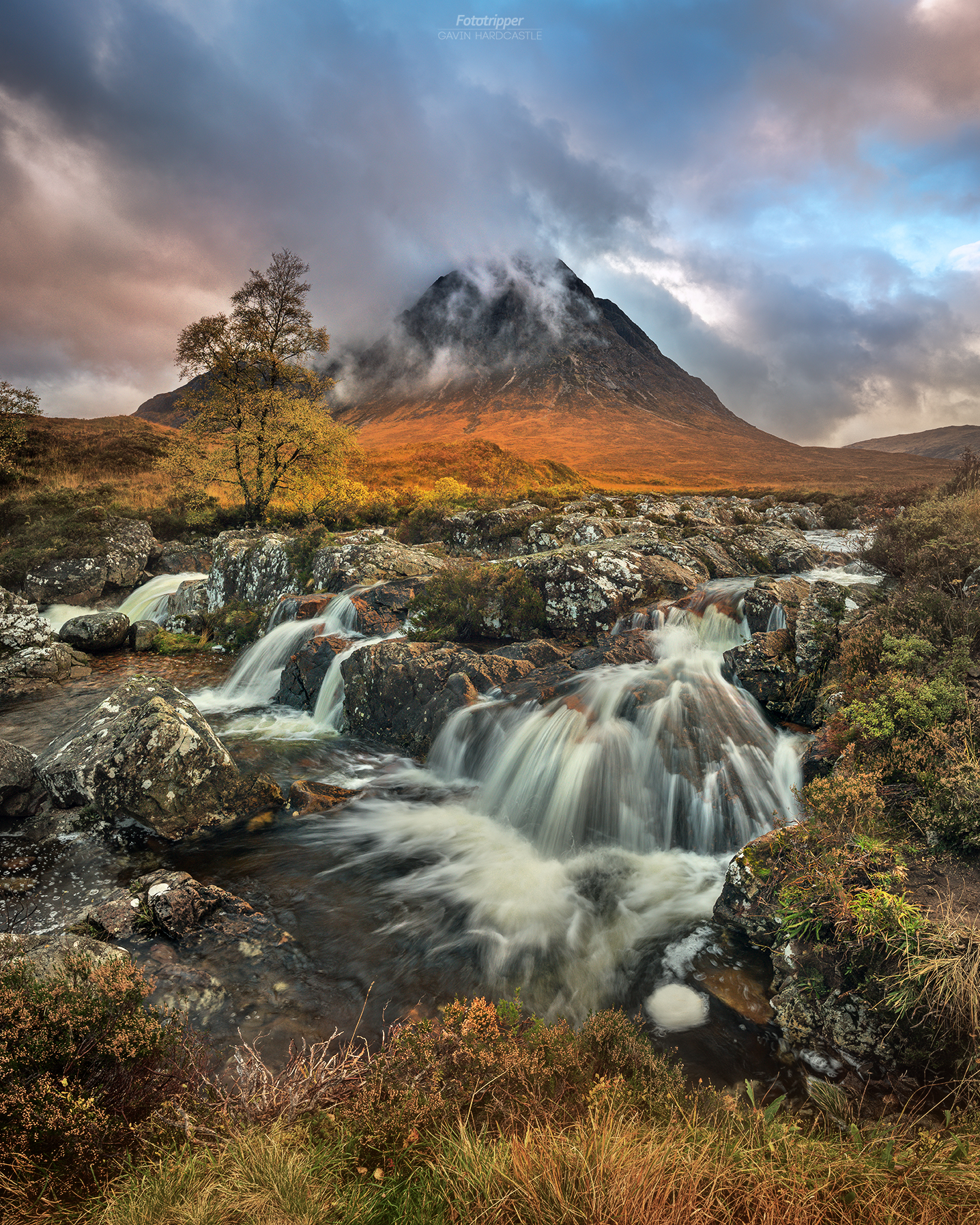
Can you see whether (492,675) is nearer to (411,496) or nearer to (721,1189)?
(721,1189)

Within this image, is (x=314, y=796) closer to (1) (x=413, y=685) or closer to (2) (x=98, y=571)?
(1) (x=413, y=685)

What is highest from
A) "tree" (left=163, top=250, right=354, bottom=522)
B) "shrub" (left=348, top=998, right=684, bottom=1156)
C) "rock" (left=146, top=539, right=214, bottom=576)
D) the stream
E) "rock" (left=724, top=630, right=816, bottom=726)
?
"tree" (left=163, top=250, right=354, bottom=522)

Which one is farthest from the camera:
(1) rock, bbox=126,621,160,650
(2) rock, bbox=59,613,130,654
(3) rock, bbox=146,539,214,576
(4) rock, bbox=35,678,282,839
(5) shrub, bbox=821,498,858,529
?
(5) shrub, bbox=821,498,858,529

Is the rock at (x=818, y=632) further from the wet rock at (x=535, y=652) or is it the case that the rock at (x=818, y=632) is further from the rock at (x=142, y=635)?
the rock at (x=142, y=635)

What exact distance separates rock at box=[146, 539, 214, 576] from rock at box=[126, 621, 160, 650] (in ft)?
23.2

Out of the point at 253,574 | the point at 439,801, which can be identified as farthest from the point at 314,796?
the point at 253,574

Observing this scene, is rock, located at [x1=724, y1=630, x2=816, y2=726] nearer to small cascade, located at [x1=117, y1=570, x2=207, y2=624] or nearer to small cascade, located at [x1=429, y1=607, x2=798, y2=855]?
small cascade, located at [x1=429, y1=607, x2=798, y2=855]

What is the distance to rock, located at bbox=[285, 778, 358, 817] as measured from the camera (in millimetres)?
9078

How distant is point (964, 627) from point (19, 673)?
2004cm

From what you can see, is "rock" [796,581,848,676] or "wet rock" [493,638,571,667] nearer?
"rock" [796,581,848,676]

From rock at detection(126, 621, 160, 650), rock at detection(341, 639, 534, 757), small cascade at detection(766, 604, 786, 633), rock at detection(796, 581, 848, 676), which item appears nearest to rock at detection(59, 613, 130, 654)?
rock at detection(126, 621, 160, 650)

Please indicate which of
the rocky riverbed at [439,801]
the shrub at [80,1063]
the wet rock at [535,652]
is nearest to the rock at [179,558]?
the rocky riverbed at [439,801]

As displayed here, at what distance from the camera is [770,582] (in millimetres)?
12727

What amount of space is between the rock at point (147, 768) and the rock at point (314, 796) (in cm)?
77
